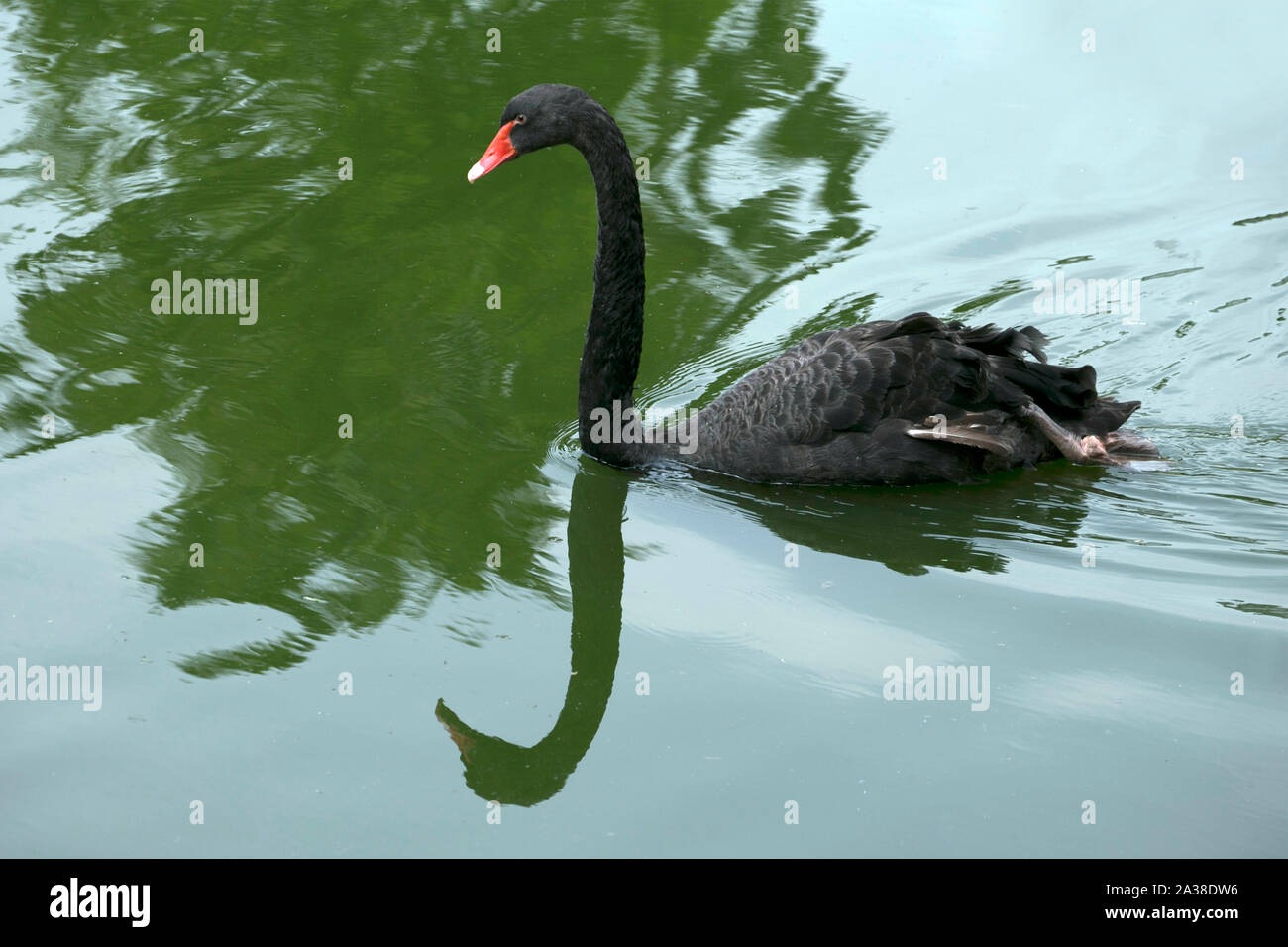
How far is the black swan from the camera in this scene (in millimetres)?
6355

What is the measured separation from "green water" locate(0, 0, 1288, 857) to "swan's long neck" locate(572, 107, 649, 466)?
0.21m

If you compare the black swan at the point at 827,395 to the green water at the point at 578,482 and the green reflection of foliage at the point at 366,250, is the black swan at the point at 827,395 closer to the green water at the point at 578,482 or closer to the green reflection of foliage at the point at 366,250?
the green water at the point at 578,482

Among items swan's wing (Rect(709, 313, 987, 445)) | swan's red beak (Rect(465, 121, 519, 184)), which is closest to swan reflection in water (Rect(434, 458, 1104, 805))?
swan's wing (Rect(709, 313, 987, 445))

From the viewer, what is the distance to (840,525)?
6172mm

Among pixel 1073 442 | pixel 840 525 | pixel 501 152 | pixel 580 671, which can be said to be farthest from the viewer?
pixel 1073 442

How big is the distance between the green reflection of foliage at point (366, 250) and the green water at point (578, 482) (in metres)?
0.03

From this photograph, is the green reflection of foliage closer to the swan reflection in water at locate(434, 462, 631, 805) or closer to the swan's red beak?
the swan reflection in water at locate(434, 462, 631, 805)

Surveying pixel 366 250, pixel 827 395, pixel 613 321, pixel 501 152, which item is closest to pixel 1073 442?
pixel 827 395

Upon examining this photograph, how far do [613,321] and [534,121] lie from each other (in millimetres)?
1018

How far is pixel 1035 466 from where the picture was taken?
675cm

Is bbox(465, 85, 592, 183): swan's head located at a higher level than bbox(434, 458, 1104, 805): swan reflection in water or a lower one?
higher

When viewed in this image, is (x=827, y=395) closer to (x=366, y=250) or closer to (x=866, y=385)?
(x=866, y=385)

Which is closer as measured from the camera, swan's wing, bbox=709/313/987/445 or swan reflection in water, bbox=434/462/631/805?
swan reflection in water, bbox=434/462/631/805

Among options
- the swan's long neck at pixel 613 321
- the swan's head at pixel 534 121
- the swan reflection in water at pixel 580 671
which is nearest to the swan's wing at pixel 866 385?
the swan's long neck at pixel 613 321
